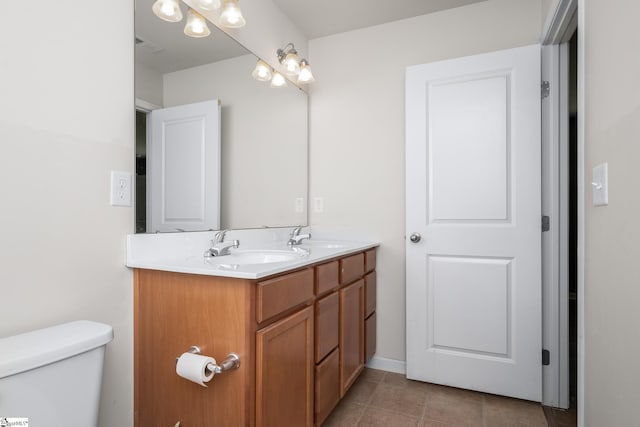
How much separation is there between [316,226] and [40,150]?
1747mm

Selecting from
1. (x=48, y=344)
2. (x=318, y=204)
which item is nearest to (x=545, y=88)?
(x=318, y=204)

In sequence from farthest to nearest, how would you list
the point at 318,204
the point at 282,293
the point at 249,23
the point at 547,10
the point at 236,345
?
1. the point at 318,204
2. the point at 249,23
3. the point at 547,10
4. the point at 282,293
5. the point at 236,345

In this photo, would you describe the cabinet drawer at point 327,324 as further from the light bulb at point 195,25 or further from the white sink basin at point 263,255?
the light bulb at point 195,25

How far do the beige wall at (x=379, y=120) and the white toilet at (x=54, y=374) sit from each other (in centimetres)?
174

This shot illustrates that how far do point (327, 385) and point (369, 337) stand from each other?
0.68m

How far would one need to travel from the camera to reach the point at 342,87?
247 cm

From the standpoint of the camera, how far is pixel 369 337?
7.12 ft

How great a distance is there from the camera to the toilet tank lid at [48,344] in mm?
756

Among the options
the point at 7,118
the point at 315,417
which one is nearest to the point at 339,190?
the point at 315,417

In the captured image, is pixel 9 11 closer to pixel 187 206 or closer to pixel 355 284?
pixel 187 206

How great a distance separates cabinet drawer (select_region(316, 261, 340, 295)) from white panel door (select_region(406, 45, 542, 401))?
691mm

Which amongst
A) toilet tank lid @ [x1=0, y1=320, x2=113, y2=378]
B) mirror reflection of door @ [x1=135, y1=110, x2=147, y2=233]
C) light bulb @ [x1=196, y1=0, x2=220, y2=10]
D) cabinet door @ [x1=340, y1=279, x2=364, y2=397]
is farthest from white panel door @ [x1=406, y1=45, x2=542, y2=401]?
toilet tank lid @ [x1=0, y1=320, x2=113, y2=378]

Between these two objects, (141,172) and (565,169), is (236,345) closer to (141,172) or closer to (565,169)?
(141,172)

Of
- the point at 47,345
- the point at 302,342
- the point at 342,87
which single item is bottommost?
the point at 302,342
